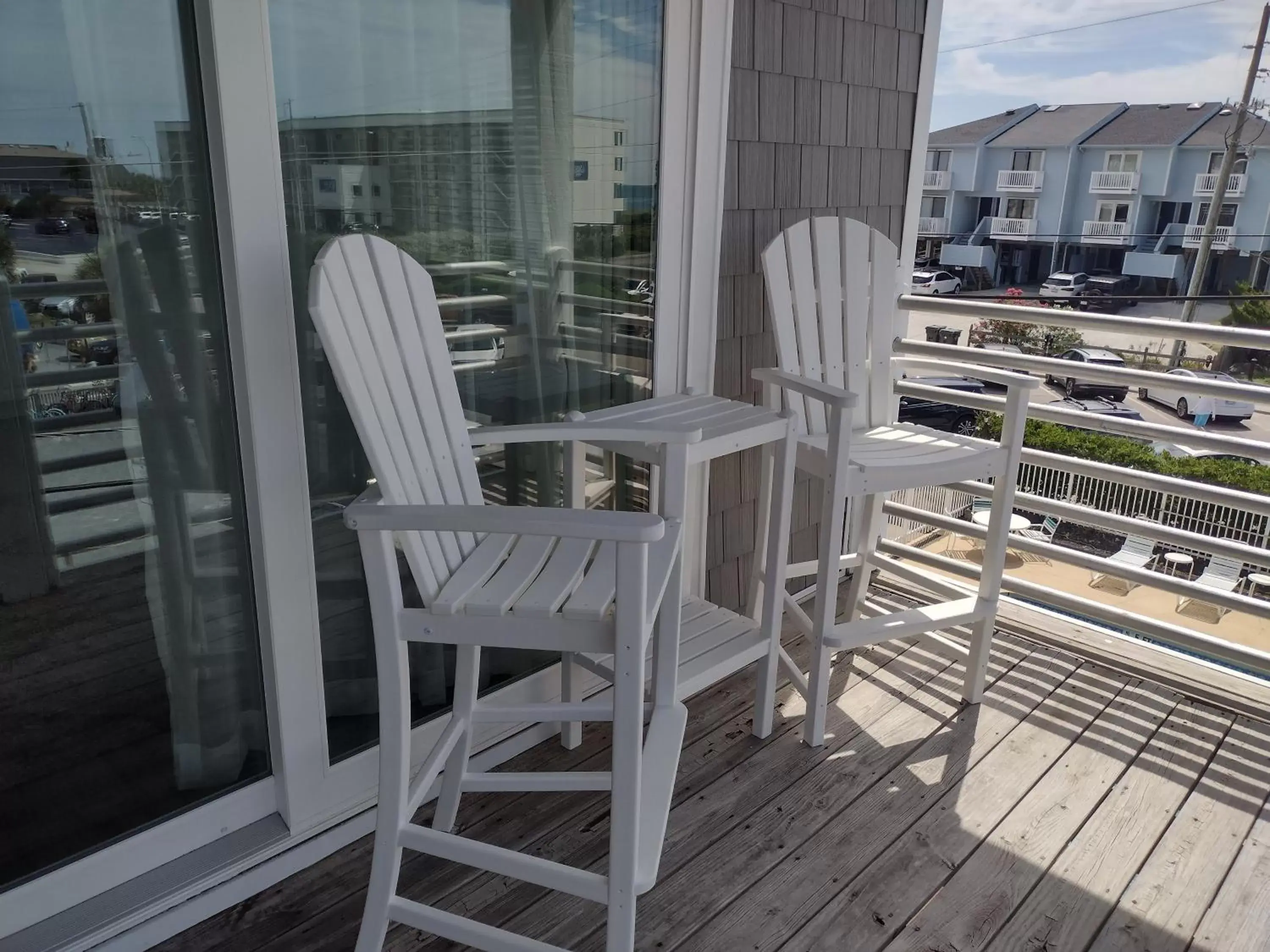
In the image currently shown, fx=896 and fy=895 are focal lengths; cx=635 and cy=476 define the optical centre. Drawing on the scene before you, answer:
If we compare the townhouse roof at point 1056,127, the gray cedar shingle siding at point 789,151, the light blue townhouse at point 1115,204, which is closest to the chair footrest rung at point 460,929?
the gray cedar shingle siding at point 789,151

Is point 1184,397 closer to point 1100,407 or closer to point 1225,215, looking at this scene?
point 1100,407

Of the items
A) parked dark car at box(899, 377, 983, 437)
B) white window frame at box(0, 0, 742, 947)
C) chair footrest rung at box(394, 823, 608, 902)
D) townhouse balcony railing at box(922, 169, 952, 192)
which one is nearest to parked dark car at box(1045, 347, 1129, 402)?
parked dark car at box(899, 377, 983, 437)

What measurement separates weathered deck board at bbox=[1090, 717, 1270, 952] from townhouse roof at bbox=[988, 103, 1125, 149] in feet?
40.7

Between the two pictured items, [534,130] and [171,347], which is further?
[534,130]

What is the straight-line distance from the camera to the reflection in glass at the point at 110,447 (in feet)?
4.26

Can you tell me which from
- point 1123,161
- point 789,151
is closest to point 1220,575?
point 789,151

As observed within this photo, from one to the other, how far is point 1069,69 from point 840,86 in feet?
55.0

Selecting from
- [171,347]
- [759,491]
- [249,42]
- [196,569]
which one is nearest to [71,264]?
[171,347]

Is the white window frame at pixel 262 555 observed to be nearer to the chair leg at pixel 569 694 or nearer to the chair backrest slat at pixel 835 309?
the chair leg at pixel 569 694

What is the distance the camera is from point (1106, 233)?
11680mm

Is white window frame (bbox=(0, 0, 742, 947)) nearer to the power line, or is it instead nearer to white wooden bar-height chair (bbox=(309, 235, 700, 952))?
white wooden bar-height chair (bbox=(309, 235, 700, 952))

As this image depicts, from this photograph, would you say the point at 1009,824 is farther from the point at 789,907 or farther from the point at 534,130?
the point at 534,130

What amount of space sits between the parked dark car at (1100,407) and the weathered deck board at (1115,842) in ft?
2.88

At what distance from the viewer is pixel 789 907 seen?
5.76 feet
